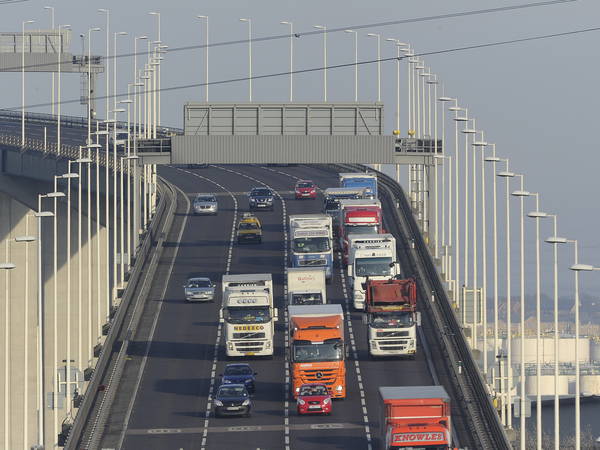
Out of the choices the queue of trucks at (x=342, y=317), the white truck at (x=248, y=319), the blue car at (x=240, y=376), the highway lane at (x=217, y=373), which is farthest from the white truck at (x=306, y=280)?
the blue car at (x=240, y=376)

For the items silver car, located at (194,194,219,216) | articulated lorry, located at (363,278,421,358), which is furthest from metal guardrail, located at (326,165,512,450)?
silver car, located at (194,194,219,216)

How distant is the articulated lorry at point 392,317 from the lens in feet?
251

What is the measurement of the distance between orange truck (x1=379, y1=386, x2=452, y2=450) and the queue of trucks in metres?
0.04

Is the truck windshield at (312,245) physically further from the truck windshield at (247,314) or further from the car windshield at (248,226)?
the truck windshield at (247,314)

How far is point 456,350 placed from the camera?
266 feet

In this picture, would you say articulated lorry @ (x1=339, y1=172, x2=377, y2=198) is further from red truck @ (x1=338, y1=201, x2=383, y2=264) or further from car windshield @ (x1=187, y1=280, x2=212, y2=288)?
car windshield @ (x1=187, y1=280, x2=212, y2=288)

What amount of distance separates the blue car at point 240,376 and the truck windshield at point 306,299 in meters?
12.2

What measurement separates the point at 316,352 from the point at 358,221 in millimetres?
33372

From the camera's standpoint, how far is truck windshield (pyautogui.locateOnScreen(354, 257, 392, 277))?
88812 millimetres

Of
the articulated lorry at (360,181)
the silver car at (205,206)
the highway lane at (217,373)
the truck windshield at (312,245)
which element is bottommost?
the highway lane at (217,373)

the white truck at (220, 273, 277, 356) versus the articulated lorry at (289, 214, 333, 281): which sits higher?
the articulated lorry at (289, 214, 333, 281)

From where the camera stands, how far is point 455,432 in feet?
215

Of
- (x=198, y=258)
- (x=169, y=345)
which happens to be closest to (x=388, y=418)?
(x=169, y=345)

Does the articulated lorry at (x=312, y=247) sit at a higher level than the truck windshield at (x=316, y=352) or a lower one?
higher
